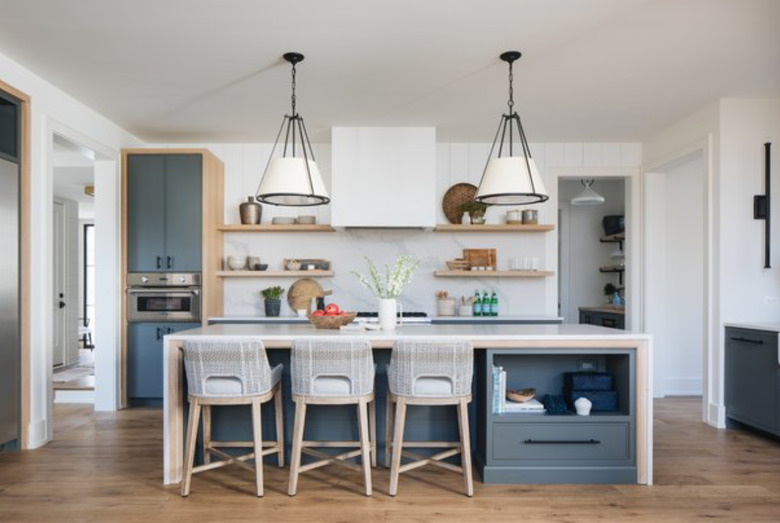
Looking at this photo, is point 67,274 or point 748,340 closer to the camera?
point 748,340

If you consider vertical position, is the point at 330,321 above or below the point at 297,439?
above

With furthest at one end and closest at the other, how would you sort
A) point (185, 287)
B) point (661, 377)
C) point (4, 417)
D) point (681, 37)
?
point (661, 377) < point (185, 287) < point (4, 417) < point (681, 37)

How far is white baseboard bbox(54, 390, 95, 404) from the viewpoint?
202 inches

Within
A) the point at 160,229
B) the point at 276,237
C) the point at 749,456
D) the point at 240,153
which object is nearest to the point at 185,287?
the point at 160,229

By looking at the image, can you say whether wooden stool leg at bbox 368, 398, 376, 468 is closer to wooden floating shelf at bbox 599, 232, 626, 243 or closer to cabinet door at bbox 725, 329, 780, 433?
cabinet door at bbox 725, 329, 780, 433

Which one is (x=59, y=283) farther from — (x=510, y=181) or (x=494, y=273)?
(x=510, y=181)

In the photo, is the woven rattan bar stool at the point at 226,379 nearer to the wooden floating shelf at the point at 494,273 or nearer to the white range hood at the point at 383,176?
the white range hood at the point at 383,176

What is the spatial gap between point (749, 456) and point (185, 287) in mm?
4563

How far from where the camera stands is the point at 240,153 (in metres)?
5.48

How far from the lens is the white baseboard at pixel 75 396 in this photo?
5118mm

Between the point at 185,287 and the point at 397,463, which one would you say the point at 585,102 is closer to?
the point at 397,463

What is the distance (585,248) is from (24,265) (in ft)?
21.0

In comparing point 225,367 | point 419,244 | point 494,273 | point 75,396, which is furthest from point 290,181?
point 75,396

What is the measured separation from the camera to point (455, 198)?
17.6ft
